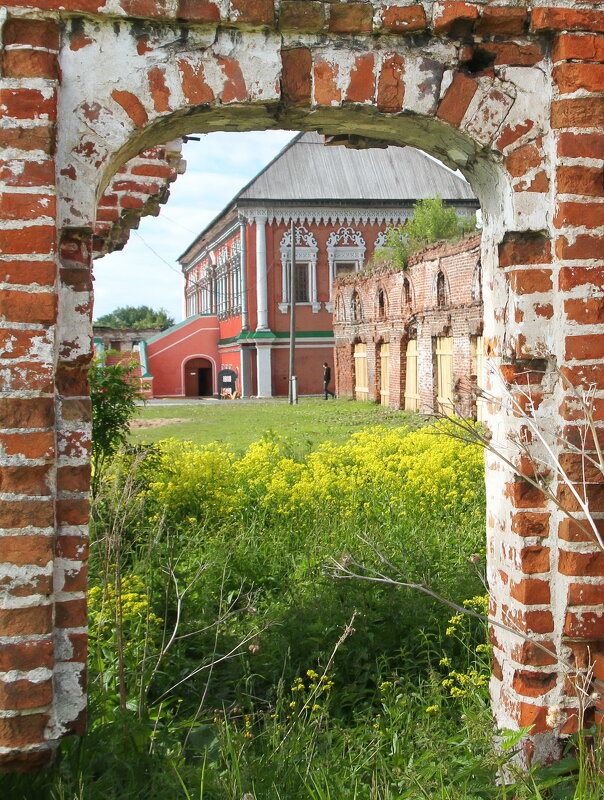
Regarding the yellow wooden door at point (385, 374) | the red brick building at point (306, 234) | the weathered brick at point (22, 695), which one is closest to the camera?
the weathered brick at point (22, 695)

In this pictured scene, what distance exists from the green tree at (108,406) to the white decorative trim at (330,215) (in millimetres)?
20597

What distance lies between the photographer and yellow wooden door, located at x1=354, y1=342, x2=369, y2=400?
2119 cm

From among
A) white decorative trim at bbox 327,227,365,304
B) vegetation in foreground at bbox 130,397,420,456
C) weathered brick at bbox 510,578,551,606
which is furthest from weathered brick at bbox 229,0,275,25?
white decorative trim at bbox 327,227,365,304

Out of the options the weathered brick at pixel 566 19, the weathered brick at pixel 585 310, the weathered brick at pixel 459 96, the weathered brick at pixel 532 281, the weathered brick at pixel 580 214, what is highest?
the weathered brick at pixel 566 19

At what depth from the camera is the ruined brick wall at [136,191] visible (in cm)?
588

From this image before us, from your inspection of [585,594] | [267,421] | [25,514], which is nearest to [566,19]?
[585,594]

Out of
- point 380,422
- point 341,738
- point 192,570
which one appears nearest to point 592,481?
point 341,738

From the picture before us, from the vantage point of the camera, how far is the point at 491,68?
2.81 meters

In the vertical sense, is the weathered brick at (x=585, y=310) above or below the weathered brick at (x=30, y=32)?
below

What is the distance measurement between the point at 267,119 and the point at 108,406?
3.53 meters

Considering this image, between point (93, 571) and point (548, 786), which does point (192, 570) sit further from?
point (548, 786)

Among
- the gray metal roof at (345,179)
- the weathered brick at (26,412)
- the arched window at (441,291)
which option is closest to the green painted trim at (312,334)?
the gray metal roof at (345,179)

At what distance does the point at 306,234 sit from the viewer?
2639cm

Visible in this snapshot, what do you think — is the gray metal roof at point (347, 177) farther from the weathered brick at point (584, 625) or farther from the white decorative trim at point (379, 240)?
the weathered brick at point (584, 625)
